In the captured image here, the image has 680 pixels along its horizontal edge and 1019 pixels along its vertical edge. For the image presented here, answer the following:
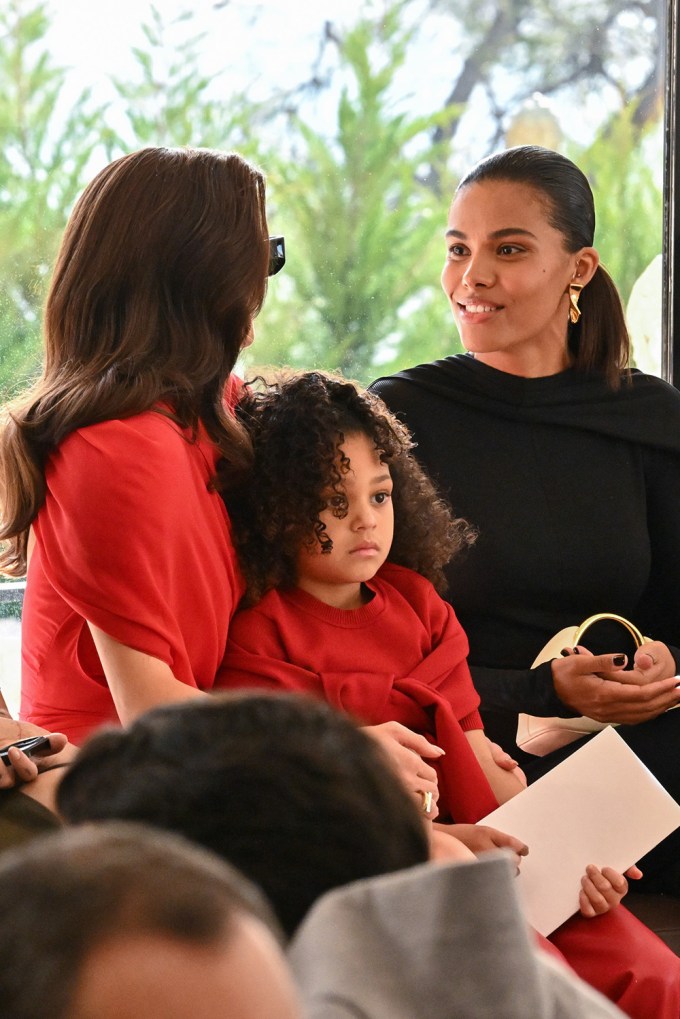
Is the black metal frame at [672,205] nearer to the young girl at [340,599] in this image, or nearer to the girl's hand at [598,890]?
the young girl at [340,599]

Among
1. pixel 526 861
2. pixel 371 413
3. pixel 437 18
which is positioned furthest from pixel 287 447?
pixel 437 18

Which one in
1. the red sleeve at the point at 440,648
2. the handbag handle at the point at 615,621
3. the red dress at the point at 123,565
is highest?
the red dress at the point at 123,565

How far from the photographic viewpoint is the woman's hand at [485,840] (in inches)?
60.6

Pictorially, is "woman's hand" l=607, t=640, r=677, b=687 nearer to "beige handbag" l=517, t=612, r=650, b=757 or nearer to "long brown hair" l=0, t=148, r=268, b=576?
"beige handbag" l=517, t=612, r=650, b=757

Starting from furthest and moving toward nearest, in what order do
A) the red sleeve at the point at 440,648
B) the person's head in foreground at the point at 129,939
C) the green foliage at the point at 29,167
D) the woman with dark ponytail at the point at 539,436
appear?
the green foliage at the point at 29,167, the woman with dark ponytail at the point at 539,436, the red sleeve at the point at 440,648, the person's head in foreground at the point at 129,939

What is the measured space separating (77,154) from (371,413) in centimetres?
118

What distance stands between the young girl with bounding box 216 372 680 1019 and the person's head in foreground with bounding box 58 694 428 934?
3.61 ft

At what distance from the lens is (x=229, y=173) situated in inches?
67.3

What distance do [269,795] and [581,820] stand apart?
3.86 feet

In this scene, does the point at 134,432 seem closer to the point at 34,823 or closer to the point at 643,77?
the point at 34,823

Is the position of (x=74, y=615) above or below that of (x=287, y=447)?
below

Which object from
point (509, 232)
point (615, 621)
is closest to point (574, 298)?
point (509, 232)

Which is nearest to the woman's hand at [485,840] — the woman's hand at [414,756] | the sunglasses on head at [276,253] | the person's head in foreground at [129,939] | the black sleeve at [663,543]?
the woman's hand at [414,756]

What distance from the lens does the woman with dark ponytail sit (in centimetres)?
225
